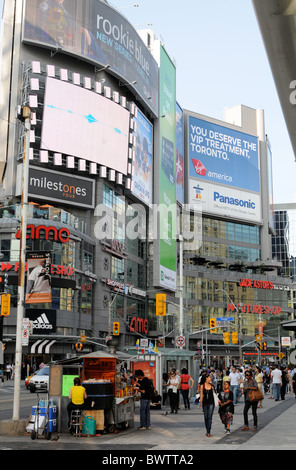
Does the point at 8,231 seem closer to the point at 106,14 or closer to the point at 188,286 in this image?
the point at 106,14

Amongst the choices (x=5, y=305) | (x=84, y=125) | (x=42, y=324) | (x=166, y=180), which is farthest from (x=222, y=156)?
(x=5, y=305)

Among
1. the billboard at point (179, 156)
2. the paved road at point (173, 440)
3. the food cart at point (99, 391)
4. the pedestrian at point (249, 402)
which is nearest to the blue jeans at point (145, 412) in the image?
the paved road at point (173, 440)

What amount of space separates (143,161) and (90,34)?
66.6 feet

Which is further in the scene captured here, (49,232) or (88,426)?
(49,232)

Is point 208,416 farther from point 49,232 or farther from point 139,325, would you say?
point 139,325

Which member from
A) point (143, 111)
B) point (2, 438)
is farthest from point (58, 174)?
point (2, 438)

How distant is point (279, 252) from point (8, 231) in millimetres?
108681

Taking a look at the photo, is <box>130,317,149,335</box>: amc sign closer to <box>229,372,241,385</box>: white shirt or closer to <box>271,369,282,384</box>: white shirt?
<box>271,369,282,384</box>: white shirt

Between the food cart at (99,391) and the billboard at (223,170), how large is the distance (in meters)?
98.4

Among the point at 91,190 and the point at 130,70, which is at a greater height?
the point at 130,70

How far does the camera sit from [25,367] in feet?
191

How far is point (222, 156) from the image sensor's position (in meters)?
122

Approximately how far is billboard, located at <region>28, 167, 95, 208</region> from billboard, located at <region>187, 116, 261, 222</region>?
1836 inches

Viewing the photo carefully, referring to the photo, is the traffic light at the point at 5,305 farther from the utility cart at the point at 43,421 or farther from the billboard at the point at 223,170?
the billboard at the point at 223,170
